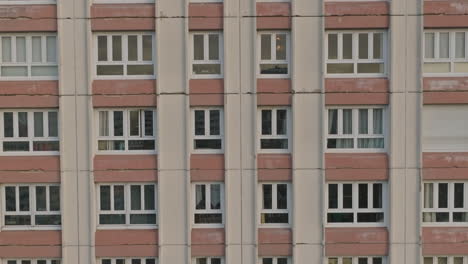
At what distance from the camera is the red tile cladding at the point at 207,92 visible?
13.9 m

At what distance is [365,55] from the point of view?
1407 centimetres

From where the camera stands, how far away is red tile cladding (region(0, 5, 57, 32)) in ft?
45.4

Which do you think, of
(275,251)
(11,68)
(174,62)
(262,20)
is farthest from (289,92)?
(11,68)

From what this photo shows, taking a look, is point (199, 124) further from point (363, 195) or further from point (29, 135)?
point (363, 195)

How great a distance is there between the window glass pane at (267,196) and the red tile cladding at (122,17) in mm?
5524

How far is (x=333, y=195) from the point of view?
1419cm

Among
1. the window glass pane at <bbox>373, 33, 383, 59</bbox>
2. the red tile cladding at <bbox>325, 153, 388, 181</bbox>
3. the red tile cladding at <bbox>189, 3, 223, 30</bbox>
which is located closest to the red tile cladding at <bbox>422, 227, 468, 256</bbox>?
the red tile cladding at <bbox>325, 153, 388, 181</bbox>

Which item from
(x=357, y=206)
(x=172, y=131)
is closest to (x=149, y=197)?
(x=172, y=131)

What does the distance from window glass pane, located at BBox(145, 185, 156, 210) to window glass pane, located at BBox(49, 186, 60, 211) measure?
8.23 ft

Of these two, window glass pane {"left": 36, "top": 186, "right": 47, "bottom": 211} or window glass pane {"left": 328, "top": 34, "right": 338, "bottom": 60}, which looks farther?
window glass pane {"left": 36, "top": 186, "right": 47, "bottom": 211}

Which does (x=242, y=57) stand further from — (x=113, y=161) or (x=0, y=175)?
(x=0, y=175)

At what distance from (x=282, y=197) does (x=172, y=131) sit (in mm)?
3657

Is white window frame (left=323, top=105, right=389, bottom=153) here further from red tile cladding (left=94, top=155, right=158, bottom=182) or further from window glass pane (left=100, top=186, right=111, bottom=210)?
window glass pane (left=100, top=186, right=111, bottom=210)

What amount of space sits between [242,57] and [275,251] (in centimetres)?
555
